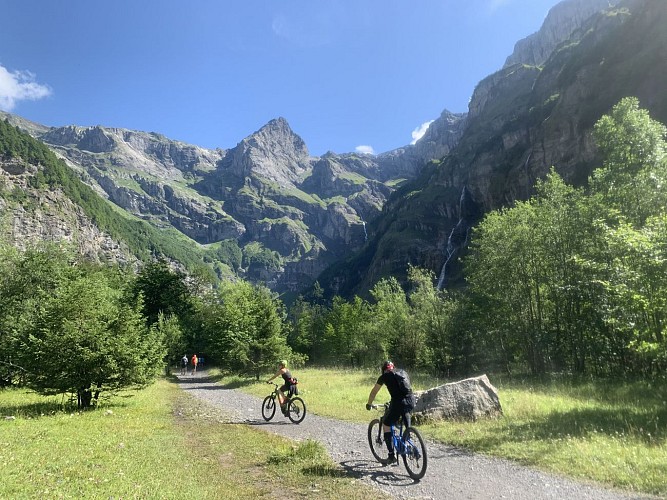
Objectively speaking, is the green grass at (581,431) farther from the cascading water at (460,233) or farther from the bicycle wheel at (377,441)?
the cascading water at (460,233)

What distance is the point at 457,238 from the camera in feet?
552

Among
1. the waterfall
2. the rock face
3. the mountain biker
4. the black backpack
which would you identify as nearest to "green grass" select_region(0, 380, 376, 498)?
the mountain biker

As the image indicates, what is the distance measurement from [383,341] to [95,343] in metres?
35.0

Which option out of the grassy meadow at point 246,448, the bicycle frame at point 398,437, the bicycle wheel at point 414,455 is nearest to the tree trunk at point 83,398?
the grassy meadow at point 246,448

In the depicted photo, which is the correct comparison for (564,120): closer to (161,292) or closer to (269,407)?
(161,292)

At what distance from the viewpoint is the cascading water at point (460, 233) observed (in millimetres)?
160625

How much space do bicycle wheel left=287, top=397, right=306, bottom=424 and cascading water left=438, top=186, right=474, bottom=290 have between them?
140 m

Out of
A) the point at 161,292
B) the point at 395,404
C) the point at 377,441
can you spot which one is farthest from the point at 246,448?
the point at 161,292

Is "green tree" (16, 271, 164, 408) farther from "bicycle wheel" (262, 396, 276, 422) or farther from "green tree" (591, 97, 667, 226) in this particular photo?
"green tree" (591, 97, 667, 226)

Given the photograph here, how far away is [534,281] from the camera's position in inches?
1271

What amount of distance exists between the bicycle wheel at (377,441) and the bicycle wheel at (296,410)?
6.57 metres

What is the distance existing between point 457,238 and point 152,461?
168705 millimetres

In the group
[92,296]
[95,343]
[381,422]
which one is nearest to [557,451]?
[381,422]

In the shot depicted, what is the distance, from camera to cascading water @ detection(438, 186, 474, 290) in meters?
161
